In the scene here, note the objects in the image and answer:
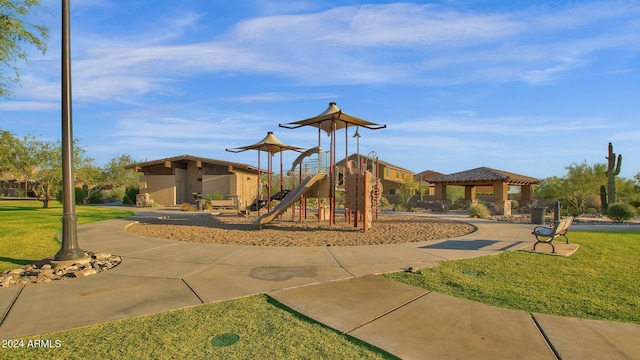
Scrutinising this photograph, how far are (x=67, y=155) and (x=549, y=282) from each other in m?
8.45

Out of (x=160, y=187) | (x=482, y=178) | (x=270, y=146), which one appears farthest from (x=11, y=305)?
(x=482, y=178)

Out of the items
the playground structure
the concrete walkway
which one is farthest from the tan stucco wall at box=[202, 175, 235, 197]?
the concrete walkway

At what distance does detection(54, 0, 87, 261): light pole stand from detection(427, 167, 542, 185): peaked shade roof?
26.9 metres

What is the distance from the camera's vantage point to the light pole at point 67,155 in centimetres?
640

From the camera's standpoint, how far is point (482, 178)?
1078 inches

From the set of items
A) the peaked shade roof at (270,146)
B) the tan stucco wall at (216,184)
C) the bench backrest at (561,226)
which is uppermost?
the peaked shade roof at (270,146)

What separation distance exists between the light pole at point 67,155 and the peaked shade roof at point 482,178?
2686 cm

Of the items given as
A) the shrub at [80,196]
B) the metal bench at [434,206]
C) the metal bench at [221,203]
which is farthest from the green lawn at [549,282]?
the shrub at [80,196]

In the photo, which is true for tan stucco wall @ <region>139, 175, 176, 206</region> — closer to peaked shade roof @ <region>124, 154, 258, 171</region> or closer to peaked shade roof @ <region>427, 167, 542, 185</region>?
peaked shade roof @ <region>124, 154, 258, 171</region>

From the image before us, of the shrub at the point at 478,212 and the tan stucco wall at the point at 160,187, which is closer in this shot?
the shrub at the point at 478,212

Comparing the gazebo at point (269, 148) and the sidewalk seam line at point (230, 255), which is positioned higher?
the gazebo at point (269, 148)

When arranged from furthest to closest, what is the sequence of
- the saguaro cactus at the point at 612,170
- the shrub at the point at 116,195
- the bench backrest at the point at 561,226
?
the shrub at the point at 116,195 < the saguaro cactus at the point at 612,170 < the bench backrest at the point at 561,226

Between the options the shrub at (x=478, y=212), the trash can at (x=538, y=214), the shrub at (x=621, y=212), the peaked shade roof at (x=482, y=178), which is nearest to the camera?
the trash can at (x=538, y=214)

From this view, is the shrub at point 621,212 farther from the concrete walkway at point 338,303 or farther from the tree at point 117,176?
the tree at point 117,176
